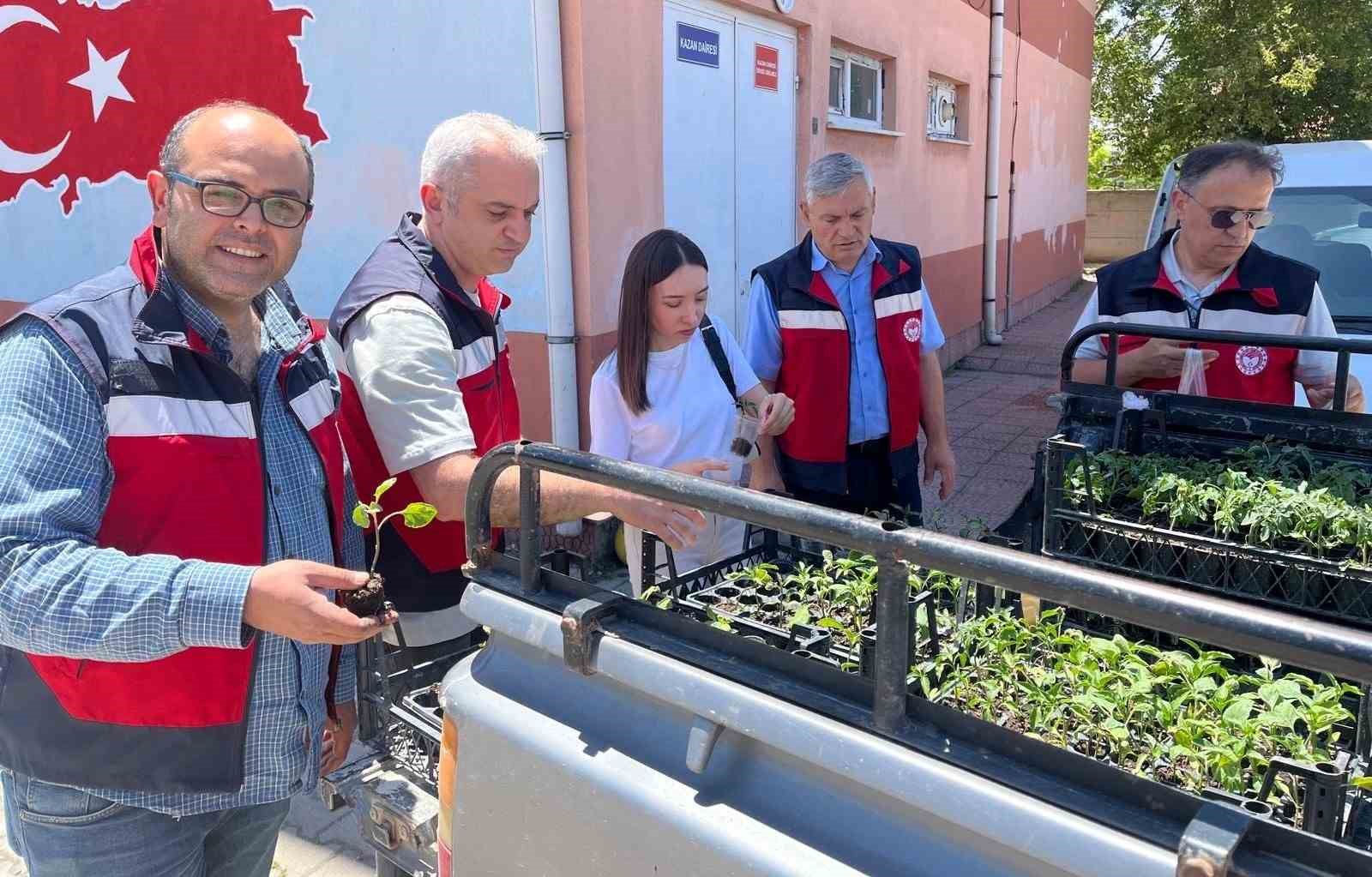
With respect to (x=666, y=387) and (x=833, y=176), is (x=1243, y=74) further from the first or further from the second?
(x=666, y=387)

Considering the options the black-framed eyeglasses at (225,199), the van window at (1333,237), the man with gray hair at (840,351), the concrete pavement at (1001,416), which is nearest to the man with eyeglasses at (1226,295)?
the man with gray hair at (840,351)

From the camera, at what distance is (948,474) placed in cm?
351

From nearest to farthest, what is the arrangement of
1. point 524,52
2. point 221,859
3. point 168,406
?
point 168,406 → point 221,859 → point 524,52

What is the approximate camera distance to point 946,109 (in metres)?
9.93

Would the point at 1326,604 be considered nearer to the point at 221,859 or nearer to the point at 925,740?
the point at 925,740

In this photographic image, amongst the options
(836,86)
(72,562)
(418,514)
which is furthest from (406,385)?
(836,86)

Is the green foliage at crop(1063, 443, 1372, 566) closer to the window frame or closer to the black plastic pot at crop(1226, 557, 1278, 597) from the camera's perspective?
the black plastic pot at crop(1226, 557, 1278, 597)

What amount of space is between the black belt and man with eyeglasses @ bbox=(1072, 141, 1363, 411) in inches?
24.5

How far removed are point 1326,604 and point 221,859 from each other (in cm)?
209

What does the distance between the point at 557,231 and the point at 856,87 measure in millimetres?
4025

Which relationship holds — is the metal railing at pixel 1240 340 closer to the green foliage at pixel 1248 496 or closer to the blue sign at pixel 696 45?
the green foliage at pixel 1248 496

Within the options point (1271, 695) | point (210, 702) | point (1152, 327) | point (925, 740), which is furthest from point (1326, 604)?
point (210, 702)

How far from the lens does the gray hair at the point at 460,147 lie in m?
2.13

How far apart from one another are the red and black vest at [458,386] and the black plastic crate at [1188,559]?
1.20m
